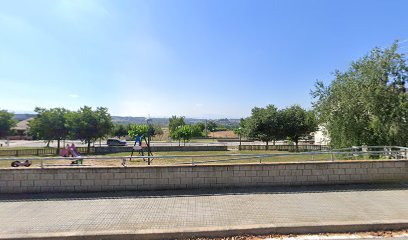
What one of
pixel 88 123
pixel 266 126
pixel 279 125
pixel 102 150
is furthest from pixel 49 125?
pixel 279 125

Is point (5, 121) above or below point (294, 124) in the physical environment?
above

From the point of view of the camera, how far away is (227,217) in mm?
5324

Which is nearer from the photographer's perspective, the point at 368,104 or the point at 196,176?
the point at 196,176

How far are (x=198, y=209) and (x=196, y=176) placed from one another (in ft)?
5.51

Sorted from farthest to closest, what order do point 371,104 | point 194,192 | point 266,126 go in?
point 266,126 < point 371,104 < point 194,192

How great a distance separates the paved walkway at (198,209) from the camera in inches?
196

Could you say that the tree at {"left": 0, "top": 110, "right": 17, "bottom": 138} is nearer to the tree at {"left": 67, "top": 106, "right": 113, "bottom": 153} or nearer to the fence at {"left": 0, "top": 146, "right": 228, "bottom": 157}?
the fence at {"left": 0, "top": 146, "right": 228, "bottom": 157}

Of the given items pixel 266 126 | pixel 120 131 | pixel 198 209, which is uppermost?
Answer: pixel 266 126

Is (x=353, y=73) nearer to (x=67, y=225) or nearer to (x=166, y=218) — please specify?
(x=166, y=218)

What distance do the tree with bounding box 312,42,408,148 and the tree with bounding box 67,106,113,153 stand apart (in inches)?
1210

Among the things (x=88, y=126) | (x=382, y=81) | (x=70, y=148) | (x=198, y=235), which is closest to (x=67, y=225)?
(x=198, y=235)

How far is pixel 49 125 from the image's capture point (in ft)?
A: 112

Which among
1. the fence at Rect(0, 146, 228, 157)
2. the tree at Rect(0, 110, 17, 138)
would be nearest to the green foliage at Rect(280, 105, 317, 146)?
the fence at Rect(0, 146, 228, 157)

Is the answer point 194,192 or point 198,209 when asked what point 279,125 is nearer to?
point 194,192
